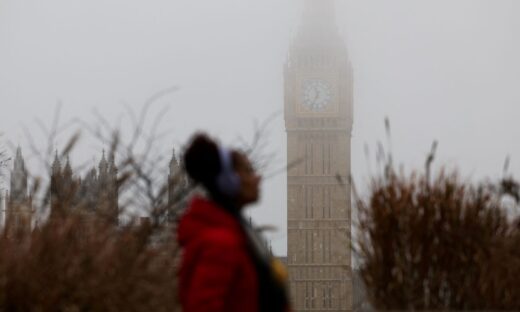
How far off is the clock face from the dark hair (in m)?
73.2

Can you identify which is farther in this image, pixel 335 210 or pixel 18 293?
pixel 335 210

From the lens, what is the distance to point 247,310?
3527 millimetres

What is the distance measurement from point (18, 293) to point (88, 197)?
2.61 metres

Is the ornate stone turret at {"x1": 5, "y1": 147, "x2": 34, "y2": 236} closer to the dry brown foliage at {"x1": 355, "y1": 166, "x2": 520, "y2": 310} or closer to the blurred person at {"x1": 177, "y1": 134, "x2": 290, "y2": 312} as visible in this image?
the dry brown foliage at {"x1": 355, "y1": 166, "x2": 520, "y2": 310}

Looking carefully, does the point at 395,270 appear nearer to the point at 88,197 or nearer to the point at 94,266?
the point at 94,266

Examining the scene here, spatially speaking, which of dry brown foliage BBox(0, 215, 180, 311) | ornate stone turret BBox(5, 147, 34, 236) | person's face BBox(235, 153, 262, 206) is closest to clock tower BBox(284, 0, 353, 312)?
ornate stone turret BBox(5, 147, 34, 236)

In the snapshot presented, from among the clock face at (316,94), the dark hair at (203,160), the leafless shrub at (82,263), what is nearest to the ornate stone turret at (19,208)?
the leafless shrub at (82,263)

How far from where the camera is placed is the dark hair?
367cm

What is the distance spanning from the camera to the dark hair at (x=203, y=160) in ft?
12.0

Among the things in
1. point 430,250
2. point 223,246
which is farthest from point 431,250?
point 223,246

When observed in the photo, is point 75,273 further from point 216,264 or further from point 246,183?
point 216,264

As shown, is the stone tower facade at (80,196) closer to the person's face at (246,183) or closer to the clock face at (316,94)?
the person's face at (246,183)

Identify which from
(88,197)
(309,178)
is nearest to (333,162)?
(309,178)

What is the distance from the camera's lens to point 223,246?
3.46 metres
